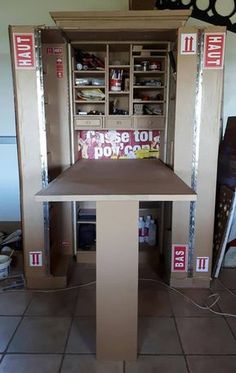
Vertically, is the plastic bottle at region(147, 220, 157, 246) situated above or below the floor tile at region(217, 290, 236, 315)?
above

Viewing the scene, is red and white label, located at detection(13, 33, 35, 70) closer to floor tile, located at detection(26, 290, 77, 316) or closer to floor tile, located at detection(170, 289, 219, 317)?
floor tile, located at detection(26, 290, 77, 316)

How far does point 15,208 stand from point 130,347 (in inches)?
92.4

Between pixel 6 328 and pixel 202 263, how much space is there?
1.44m

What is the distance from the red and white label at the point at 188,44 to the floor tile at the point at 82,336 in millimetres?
1870

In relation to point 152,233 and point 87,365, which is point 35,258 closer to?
point 87,365

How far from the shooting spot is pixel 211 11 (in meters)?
3.09

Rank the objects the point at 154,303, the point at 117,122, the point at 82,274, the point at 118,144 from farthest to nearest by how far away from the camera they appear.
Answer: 1. the point at 118,144
2. the point at 117,122
3. the point at 82,274
4. the point at 154,303

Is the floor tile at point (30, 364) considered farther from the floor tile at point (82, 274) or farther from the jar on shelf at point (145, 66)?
the jar on shelf at point (145, 66)

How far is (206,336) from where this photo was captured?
6.16 ft

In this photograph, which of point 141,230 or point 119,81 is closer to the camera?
point 119,81

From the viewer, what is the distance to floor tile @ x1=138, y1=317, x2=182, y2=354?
1.76 meters

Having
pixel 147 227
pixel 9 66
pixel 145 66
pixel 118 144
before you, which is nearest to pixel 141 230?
pixel 147 227

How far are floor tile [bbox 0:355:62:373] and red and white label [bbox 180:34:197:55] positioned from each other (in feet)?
6.67

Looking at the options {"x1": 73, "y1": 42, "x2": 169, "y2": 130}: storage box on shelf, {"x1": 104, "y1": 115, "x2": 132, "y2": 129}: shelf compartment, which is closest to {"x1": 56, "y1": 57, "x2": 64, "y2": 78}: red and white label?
{"x1": 73, "y1": 42, "x2": 169, "y2": 130}: storage box on shelf
